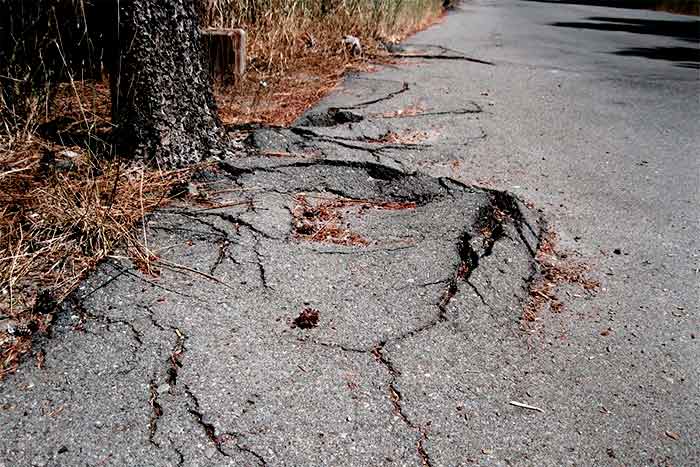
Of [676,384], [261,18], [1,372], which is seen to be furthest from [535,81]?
[1,372]

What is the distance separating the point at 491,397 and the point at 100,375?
1.08m

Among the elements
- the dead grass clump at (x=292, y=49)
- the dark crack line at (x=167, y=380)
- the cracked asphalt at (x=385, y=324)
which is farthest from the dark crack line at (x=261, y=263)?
the dead grass clump at (x=292, y=49)

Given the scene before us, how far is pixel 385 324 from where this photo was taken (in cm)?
198

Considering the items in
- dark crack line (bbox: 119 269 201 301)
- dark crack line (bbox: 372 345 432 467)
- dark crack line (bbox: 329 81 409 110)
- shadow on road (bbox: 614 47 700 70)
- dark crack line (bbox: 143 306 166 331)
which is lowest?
dark crack line (bbox: 143 306 166 331)

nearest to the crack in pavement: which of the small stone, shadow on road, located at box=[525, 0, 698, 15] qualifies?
the small stone

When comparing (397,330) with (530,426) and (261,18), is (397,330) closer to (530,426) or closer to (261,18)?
(530,426)

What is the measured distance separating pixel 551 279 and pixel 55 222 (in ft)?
6.18

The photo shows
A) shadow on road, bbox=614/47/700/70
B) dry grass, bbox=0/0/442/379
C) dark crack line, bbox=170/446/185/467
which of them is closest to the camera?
dark crack line, bbox=170/446/185/467

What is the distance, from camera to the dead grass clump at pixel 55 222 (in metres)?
1.94

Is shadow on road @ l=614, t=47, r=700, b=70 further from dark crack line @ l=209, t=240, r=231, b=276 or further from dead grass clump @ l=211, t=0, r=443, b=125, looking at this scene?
dark crack line @ l=209, t=240, r=231, b=276

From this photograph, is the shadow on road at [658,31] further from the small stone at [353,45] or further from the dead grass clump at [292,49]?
the small stone at [353,45]

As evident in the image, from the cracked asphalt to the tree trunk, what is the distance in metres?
0.27

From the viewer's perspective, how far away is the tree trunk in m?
2.70

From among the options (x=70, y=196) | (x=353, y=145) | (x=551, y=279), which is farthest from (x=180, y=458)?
(x=353, y=145)
